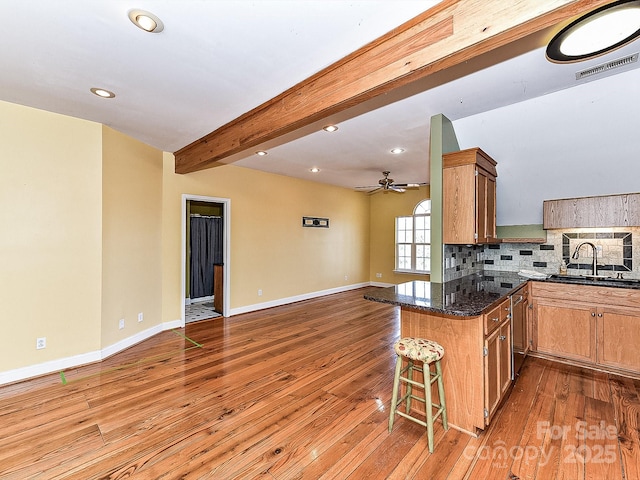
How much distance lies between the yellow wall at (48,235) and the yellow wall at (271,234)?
1.25 metres

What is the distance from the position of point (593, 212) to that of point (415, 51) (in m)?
3.08

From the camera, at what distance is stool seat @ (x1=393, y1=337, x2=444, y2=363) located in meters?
1.99

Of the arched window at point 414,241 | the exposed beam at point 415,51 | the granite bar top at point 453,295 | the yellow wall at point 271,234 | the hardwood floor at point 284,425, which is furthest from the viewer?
the arched window at point 414,241

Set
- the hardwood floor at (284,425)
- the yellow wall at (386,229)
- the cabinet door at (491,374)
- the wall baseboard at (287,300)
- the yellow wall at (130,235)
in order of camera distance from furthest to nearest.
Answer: the yellow wall at (386,229), the wall baseboard at (287,300), the yellow wall at (130,235), the cabinet door at (491,374), the hardwood floor at (284,425)

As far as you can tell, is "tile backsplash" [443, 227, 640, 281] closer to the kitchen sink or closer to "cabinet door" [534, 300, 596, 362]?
the kitchen sink

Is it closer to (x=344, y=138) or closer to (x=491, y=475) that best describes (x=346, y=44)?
(x=344, y=138)

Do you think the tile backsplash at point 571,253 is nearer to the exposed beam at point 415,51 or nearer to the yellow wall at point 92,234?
the exposed beam at point 415,51

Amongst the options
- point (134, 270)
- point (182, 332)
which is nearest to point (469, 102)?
point (134, 270)

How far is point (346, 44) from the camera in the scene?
6.49ft

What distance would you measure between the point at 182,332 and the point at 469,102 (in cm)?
481

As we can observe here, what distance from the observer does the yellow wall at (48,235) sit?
2.91 metres

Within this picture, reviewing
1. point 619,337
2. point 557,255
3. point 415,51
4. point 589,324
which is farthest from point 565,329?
point 415,51

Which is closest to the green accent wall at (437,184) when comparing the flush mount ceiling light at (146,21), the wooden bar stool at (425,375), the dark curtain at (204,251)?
the wooden bar stool at (425,375)

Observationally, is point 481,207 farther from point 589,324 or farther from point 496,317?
point 589,324
